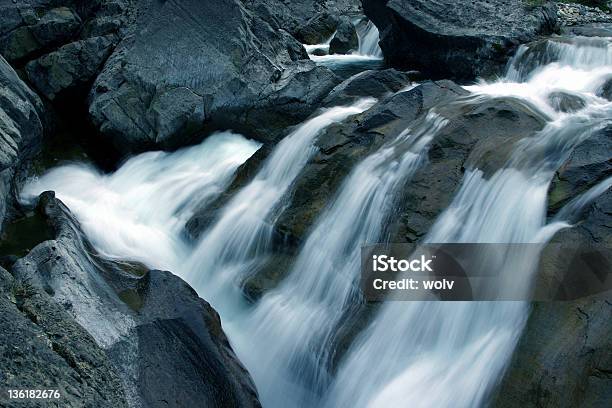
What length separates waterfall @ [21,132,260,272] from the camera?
9.90m

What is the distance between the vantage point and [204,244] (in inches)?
392

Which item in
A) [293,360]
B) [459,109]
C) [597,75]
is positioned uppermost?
[459,109]

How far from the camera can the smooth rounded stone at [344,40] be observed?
778 inches

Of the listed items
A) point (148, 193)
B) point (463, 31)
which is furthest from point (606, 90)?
point (148, 193)

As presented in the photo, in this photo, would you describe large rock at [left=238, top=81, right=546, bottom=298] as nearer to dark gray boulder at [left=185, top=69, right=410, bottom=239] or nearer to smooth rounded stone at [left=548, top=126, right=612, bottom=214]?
dark gray boulder at [left=185, top=69, right=410, bottom=239]

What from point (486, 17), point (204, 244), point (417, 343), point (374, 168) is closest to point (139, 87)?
point (204, 244)

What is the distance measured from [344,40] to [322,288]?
13.1 metres

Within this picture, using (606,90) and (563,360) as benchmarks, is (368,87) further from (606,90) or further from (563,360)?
(563,360)

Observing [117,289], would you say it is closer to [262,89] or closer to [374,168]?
[374,168]

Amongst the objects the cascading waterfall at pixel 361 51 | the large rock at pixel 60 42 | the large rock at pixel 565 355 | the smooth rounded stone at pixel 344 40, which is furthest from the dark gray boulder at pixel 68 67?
the large rock at pixel 565 355

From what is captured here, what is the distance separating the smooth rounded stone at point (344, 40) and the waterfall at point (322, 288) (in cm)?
1055

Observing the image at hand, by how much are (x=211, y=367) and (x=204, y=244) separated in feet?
11.3

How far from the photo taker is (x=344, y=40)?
1975cm

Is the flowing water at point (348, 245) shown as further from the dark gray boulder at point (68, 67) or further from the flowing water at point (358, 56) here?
the flowing water at point (358, 56)
